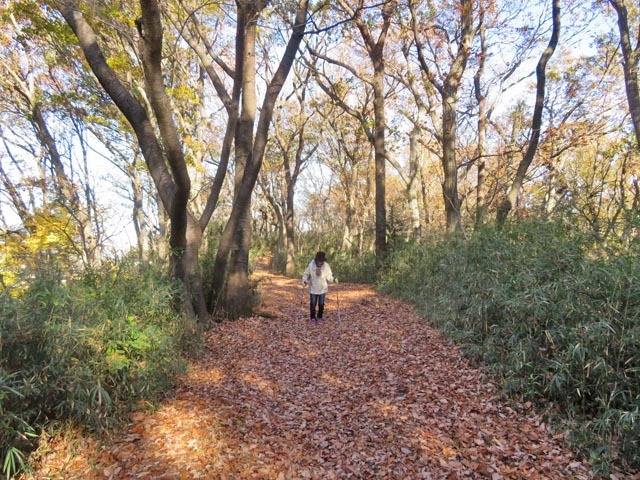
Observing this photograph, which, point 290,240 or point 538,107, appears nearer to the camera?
point 538,107

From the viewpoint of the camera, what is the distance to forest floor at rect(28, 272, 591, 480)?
312 centimetres

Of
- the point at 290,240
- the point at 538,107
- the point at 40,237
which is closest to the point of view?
the point at 40,237

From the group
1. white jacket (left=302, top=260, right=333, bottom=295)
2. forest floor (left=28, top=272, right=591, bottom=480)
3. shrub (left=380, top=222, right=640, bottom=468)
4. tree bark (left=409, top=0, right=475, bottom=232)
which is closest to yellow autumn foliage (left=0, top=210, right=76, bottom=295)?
forest floor (left=28, top=272, right=591, bottom=480)

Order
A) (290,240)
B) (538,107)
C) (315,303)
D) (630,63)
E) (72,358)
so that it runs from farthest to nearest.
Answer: (290,240), (538,107), (630,63), (315,303), (72,358)

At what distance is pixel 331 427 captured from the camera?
3.94m

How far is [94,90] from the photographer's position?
1123cm

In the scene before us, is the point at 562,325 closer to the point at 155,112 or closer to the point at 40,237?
the point at 155,112

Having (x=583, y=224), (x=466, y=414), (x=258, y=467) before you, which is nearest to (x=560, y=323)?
(x=466, y=414)

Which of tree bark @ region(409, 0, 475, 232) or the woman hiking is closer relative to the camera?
the woman hiking

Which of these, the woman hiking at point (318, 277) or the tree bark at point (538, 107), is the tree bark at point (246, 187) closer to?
the woman hiking at point (318, 277)

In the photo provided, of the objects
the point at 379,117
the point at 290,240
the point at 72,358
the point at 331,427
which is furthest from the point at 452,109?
the point at 290,240

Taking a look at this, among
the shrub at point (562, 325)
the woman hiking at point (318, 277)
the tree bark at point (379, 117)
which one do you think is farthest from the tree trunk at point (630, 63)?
the woman hiking at point (318, 277)

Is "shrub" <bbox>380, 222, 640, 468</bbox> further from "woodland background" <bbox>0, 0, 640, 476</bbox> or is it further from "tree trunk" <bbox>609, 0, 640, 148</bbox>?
"tree trunk" <bbox>609, 0, 640, 148</bbox>

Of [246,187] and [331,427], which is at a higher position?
[246,187]
